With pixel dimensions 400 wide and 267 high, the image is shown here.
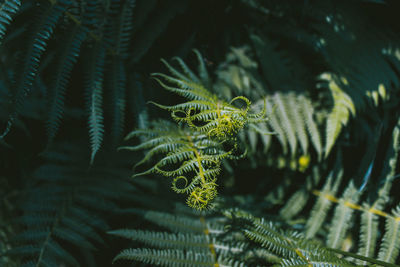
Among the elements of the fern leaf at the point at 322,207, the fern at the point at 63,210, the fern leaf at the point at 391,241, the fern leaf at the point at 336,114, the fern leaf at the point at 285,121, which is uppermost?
the fern leaf at the point at 336,114

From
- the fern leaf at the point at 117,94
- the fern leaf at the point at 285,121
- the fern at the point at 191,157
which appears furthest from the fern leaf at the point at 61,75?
the fern leaf at the point at 285,121

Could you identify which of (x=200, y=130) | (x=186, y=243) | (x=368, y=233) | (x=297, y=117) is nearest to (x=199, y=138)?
(x=200, y=130)

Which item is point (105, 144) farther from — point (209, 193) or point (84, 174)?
point (209, 193)

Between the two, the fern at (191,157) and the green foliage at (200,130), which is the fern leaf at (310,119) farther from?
the fern at (191,157)

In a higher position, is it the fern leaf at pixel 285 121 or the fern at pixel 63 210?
the fern leaf at pixel 285 121

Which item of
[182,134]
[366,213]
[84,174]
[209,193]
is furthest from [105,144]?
[366,213]

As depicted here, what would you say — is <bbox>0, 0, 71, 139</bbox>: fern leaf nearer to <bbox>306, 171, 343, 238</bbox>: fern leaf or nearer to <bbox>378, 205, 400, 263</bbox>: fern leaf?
<bbox>306, 171, 343, 238</bbox>: fern leaf

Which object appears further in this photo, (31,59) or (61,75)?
(61,75)

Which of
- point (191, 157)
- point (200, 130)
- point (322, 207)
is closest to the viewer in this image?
point (191, 157)

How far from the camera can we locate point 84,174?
167 centimetres

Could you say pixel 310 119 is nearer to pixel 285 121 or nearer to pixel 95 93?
pixel 285 121

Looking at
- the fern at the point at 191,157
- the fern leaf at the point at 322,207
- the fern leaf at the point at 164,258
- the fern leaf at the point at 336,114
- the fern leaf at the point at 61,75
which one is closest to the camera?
the fern at the point at 191,157

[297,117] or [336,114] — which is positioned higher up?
[336,114]

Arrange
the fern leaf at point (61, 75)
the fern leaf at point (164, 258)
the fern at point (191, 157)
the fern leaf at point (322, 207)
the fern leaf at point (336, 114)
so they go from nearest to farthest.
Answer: the fern at point (191, 157)
the fern leaf at point (164, 258)
the fern leaf at point (61, 75)
the fern leaf at point (336, 114)
the fern leaf at point (322, 207)
